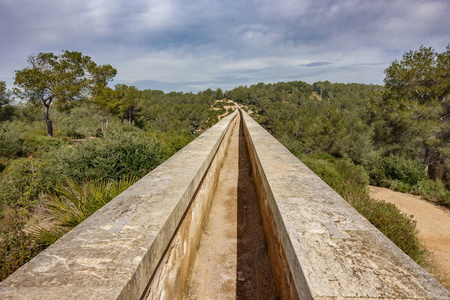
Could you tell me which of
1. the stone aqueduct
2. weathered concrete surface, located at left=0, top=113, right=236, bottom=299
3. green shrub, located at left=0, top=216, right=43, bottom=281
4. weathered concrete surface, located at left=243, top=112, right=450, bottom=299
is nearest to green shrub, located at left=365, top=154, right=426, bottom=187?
weathered concrete surface, located at left=243, top=112, right=450, bottom=299

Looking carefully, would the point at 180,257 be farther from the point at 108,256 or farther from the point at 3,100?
the point at 3,100

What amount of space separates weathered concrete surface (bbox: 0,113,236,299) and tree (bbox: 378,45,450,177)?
15.4m

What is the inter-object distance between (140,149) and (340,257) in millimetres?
4767

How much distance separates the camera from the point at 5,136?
13.6 metres

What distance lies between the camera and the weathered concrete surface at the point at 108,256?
105 centimetres

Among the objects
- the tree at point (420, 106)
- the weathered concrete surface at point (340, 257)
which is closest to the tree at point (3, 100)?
the weathered concrete surface at point (340, 257)

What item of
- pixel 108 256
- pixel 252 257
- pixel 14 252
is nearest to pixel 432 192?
pixel 252 257

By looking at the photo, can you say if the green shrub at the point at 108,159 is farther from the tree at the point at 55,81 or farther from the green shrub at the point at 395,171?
the tree at the point at 55,81

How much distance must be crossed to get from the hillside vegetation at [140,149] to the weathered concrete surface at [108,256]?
1.51 m

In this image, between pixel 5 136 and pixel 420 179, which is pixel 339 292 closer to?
pixel 420 179

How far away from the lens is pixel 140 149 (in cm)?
518

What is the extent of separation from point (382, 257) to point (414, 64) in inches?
688

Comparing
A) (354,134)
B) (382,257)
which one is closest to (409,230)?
(382,257)

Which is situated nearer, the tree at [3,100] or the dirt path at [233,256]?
the dirt path at [233,256]
